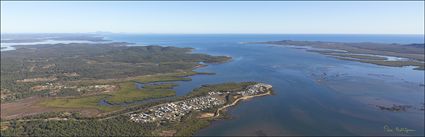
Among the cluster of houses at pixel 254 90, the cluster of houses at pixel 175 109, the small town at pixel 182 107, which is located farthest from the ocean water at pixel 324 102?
the cluster of houses at pixel 175 109

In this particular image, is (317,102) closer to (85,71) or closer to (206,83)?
(206,83)

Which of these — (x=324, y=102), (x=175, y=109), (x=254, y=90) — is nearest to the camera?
(x=175, y=109)

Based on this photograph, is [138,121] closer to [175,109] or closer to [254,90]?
[175,109]

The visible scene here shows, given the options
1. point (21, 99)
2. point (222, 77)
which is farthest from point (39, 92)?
point (222, 77)

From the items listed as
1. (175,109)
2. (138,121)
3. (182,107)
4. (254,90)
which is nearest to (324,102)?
(254,90)

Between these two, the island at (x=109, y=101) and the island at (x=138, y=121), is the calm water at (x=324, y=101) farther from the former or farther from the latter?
the island at (x=109, y=101)
